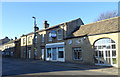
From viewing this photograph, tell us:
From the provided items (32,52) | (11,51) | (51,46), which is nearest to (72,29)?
(51,46)

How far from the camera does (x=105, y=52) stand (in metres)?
16.7

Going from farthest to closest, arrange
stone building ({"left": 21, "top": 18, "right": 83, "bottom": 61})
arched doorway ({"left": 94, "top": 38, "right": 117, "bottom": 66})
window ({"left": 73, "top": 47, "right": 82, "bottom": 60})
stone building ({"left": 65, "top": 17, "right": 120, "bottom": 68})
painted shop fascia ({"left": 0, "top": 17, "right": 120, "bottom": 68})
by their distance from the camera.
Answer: stone building ({"left": 21, "top": 18, "right": 83, "bottom": 61})
window ({"left": 73, "top": 47, "right": 82, "bottom": 60})
painted shop fascia ({"left": 0, "top": 17, "right": 120, "bottom": 68})
arched doorway ({"left": 94, "top": 38, "right": 117, "bottom": 66})
stone building ({"left": 65, "top": 17, "right": 120, "bottom": 68})

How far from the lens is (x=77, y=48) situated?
20.3 m

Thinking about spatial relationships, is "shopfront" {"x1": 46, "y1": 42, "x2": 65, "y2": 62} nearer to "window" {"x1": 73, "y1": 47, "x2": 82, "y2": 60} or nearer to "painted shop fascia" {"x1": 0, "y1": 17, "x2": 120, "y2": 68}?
"painted shop fascia" {"x1": 0, "y1": 17, "x2": 120, "y2": 68}

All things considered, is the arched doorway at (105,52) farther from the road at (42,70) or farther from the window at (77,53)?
the road at (42,70)

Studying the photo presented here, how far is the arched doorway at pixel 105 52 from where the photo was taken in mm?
15876

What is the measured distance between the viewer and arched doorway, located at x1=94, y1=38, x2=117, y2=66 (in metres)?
15.9

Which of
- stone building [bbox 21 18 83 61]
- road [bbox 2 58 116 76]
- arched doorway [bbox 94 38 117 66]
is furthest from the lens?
stone building [bbox 21 18 83 61]

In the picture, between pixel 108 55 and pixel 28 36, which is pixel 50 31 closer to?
pixel 28 36

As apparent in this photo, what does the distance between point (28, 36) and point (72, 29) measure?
15272 millimetres

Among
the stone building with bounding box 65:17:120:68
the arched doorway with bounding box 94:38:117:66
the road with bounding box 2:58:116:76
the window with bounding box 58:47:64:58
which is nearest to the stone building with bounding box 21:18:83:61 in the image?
the window with bounding box 58:47:64:58

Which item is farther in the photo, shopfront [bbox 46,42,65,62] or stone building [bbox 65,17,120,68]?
shopfront [bbox 46,42,65,62]

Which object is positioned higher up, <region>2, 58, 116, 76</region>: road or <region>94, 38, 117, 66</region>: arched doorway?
<region>94, 38, 117, 66</region>: arched doorway

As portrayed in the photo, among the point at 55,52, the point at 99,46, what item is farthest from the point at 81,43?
the point at 55,52
